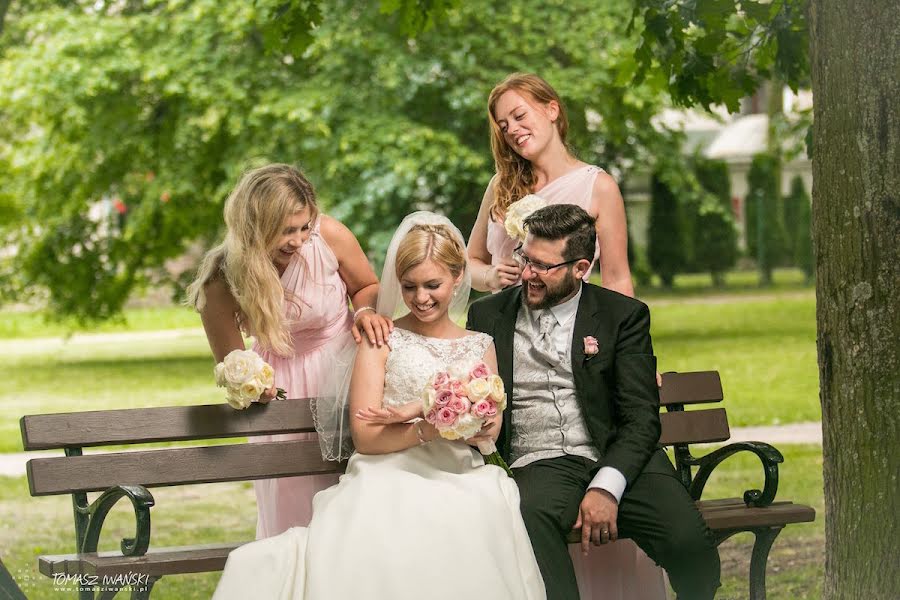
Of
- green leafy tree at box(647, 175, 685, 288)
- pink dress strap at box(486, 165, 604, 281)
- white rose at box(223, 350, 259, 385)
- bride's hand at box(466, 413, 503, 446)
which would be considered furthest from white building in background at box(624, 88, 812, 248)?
bride's hand at box(466, 413, 503, 446)

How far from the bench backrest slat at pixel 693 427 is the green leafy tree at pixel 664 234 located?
25533 mm

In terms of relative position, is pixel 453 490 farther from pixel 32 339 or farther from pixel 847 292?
pixel 32 339

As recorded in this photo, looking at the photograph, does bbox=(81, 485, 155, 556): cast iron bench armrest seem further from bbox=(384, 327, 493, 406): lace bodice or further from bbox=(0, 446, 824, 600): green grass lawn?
bbox=(0, 446, 824, 600): green grass lawn

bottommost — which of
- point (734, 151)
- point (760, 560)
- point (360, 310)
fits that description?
point (760, 560)

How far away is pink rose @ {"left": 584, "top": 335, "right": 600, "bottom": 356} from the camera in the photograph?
496 cm

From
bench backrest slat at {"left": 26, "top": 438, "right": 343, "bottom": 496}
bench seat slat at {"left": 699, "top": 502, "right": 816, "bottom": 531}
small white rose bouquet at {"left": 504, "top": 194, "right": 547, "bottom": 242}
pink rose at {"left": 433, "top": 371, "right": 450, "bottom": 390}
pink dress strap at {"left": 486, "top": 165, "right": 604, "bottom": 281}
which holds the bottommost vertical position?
bench seat slat at {"left": 699, "top": 502, "right": 816, "bottom": 531}

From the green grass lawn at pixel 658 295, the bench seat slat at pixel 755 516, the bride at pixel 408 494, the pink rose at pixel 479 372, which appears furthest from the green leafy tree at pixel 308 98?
the pink rose at pixel 479 372

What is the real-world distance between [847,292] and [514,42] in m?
14.2

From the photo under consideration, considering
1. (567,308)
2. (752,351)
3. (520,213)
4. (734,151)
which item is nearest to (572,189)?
(520,213)

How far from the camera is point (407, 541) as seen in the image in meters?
4.52

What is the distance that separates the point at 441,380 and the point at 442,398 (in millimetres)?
64

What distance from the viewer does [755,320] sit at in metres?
24.7

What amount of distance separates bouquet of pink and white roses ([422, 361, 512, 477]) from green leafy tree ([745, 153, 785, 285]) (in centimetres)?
2780

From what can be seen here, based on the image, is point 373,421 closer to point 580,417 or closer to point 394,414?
point 394,414
